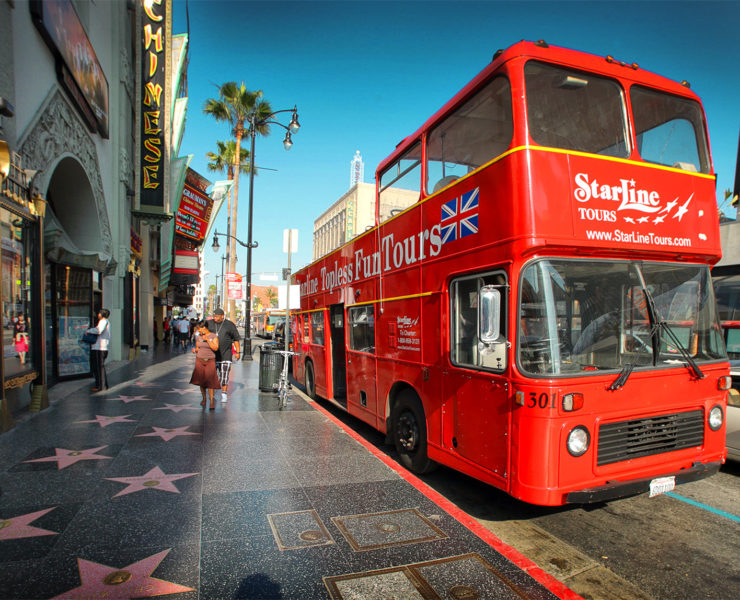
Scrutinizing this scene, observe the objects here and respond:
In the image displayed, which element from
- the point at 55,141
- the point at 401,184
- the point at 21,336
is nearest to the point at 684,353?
the point at 401,184

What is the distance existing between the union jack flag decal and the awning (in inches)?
359

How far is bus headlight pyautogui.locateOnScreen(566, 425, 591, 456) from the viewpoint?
3637 millimetres

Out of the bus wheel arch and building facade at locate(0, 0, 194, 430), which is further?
building facade at locate(0, 0, 194, 430)

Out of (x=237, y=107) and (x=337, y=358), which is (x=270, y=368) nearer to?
(x=337, y=358)

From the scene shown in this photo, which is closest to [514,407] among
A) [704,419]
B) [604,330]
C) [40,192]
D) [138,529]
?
[604,330]

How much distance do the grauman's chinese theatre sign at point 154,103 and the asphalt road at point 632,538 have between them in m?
16.4

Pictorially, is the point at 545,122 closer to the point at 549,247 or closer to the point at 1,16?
the point at 549,247

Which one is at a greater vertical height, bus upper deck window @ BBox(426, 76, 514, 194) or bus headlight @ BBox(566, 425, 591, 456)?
bus upper deck window @ BBox(426, 76, 514, 194)

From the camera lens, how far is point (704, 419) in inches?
166

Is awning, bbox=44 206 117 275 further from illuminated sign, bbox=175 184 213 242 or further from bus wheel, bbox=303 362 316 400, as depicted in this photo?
illuminated sign, bbox=175 184 213 242

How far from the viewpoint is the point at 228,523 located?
4.08m

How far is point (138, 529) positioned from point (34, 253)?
242 inches

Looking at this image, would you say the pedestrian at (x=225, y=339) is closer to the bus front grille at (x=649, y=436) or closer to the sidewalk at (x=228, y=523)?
the sidewalk at (x=228, y=523)

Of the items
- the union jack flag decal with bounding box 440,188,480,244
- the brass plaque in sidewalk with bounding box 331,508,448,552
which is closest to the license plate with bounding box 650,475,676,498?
the brass plaque in sidewalk with bounding box 331,508,448,552
